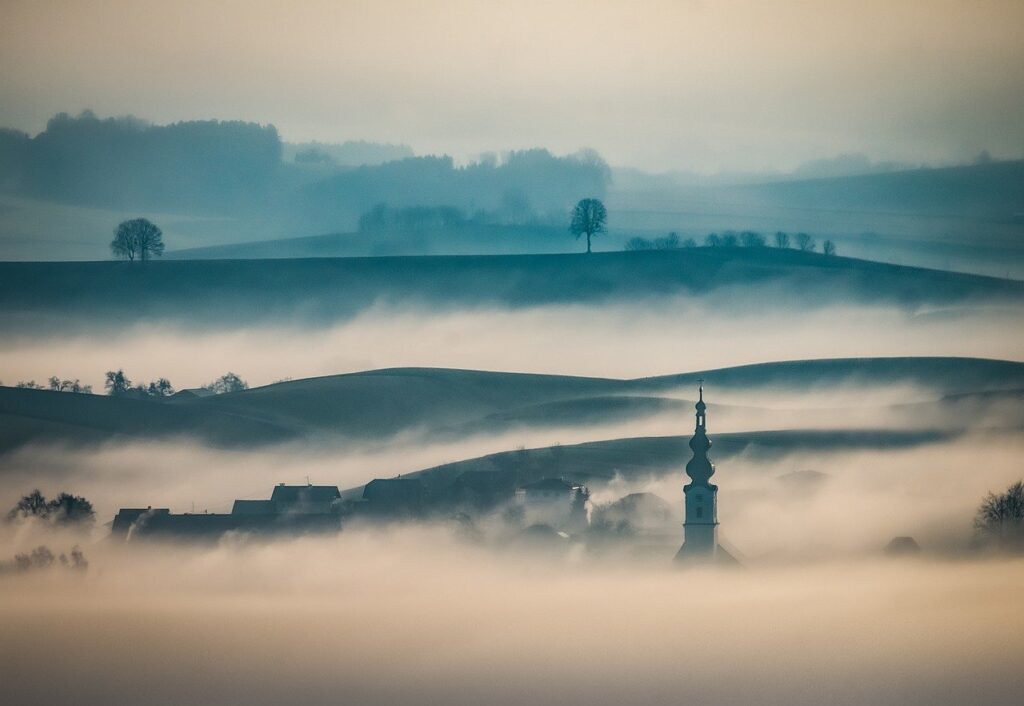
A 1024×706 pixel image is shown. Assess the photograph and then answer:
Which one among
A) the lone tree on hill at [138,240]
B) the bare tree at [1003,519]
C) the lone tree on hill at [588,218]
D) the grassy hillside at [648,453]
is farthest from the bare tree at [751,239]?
the bare tree at [1003,519]

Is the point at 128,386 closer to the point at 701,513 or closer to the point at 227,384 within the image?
the point at 227,384

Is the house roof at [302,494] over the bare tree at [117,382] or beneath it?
beneath

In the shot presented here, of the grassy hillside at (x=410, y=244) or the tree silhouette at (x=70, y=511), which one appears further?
the grassy hillside at (x=410, y=244)

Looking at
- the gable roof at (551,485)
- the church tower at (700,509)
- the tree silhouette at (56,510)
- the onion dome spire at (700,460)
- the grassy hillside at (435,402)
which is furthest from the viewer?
the grassy hillside at (435,402)

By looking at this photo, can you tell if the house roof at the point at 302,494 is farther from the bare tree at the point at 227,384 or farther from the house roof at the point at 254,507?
the bare tree at the point at 227,384

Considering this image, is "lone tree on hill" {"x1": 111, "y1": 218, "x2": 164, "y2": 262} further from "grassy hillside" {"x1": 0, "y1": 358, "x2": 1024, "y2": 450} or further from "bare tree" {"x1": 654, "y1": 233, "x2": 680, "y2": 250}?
"bare tree" {"x1": 654, "y1": 233, "x2": 680, "y2": 250}

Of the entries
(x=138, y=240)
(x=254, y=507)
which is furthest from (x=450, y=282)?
(x=254, y=507)

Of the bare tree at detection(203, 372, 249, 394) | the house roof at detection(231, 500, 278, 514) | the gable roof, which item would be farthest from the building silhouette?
the bare tree at detection(203, 372, 249, 394)

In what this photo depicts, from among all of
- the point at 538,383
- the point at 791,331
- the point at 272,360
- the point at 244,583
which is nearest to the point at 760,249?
the point at 791,331
